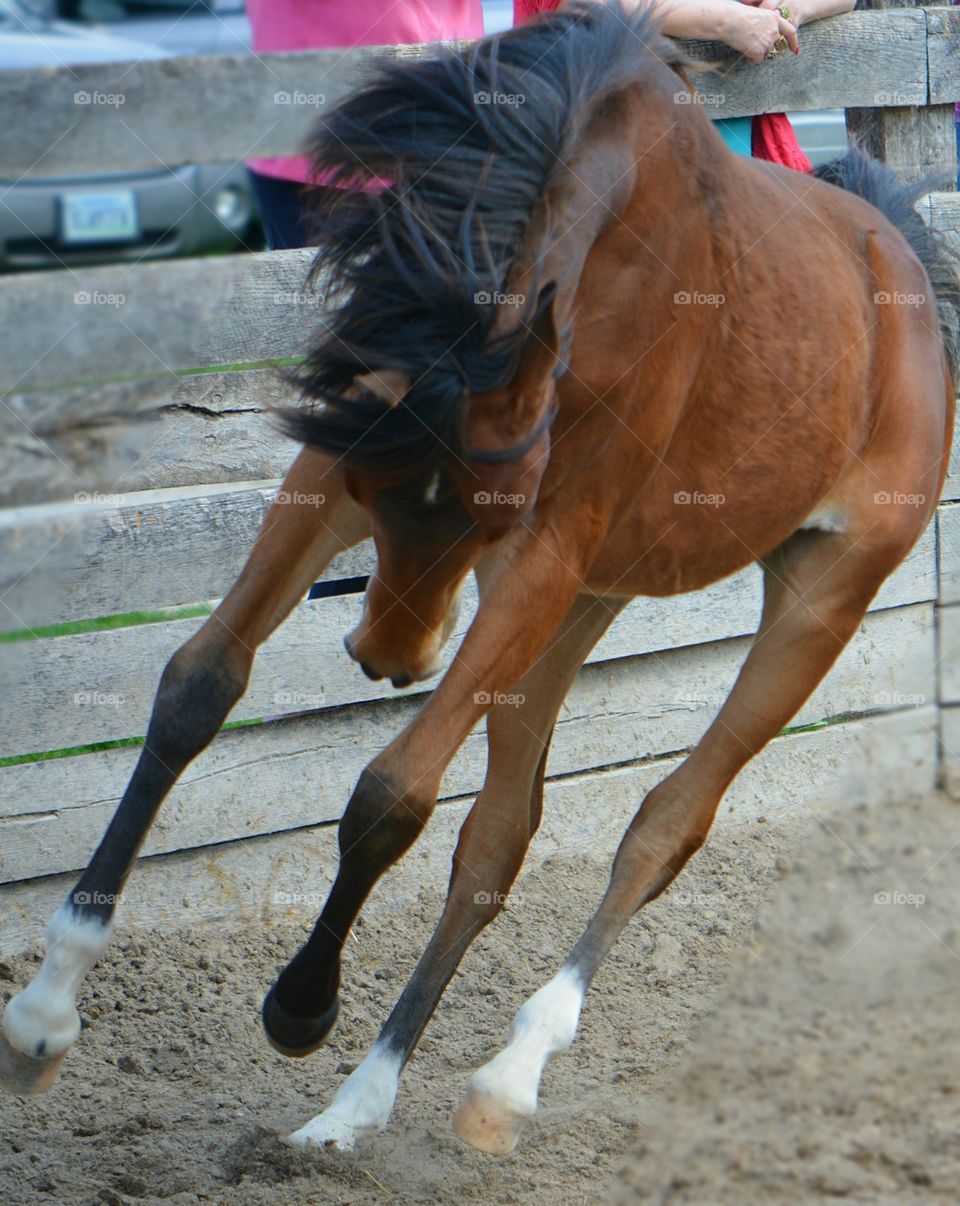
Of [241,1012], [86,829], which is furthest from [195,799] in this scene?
[241,1012]

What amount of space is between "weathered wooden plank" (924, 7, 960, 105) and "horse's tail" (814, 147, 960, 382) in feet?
2.57

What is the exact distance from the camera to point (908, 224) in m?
3.66

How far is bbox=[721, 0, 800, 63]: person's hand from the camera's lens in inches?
144

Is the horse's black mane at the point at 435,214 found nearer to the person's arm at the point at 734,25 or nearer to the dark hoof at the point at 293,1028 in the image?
the dark hoof at the point at 293,1028

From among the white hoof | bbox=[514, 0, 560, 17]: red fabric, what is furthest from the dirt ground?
bbox=[514, 0, 560, 17]: red fabric

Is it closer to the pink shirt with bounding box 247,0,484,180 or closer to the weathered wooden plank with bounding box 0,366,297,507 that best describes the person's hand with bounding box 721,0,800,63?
the pink shirt with bounding box 247,0,484,180

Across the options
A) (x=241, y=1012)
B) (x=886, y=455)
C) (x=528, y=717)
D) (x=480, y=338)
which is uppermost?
(x=480, y=338)

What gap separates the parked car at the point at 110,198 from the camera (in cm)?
567

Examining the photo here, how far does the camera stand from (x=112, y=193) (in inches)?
245

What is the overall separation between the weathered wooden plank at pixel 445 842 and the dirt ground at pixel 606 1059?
0.07 metres

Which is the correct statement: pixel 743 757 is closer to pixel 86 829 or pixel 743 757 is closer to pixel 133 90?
pixel 86 829

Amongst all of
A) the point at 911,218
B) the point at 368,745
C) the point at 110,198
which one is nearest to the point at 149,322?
the point at 368,745

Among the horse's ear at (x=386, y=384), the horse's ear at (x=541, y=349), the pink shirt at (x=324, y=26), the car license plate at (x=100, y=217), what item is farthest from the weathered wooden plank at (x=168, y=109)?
the car license plate at (x=100, y=217)

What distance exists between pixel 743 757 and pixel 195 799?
4.49 ft
